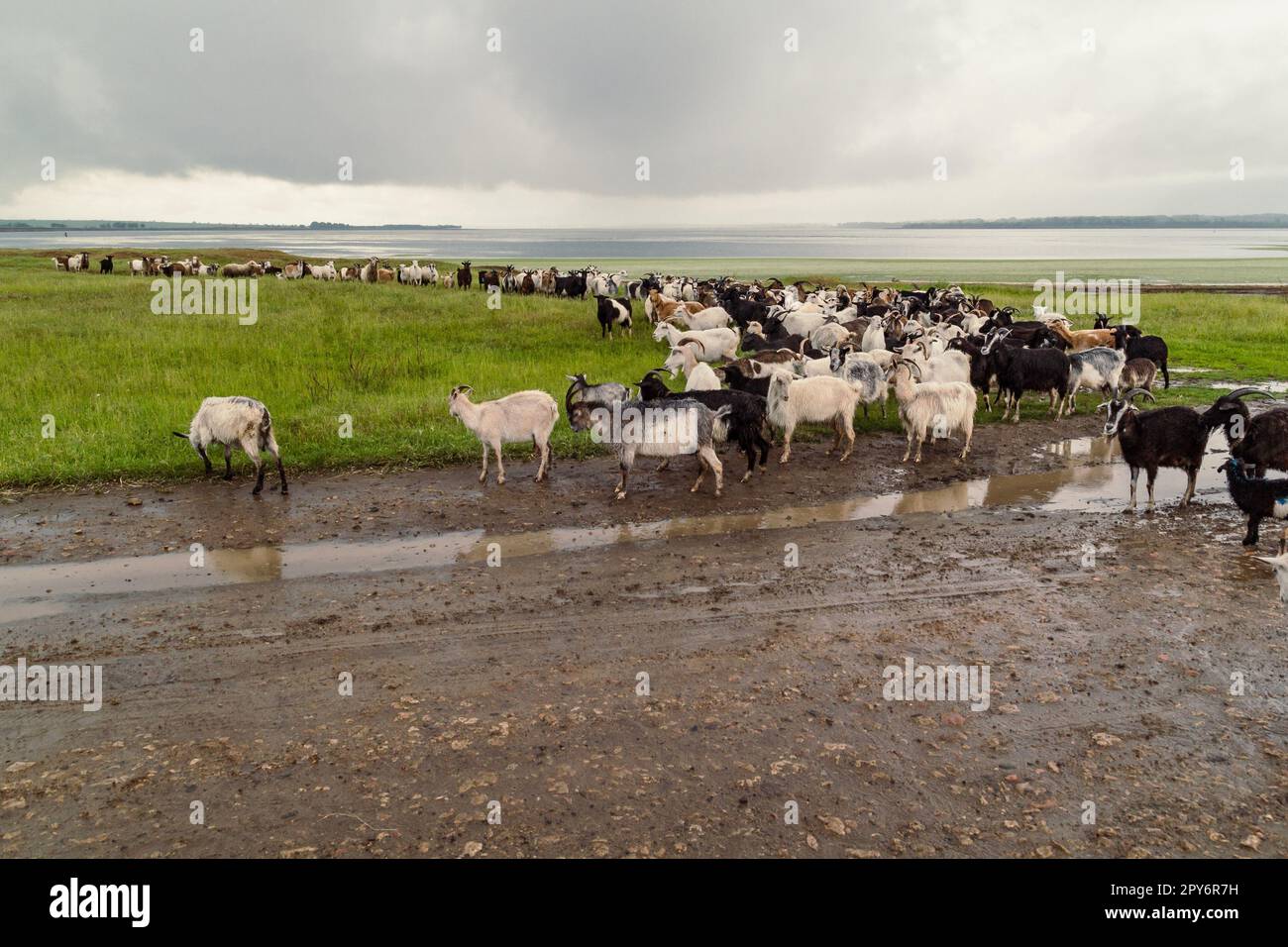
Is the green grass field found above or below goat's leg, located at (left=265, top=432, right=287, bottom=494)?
above

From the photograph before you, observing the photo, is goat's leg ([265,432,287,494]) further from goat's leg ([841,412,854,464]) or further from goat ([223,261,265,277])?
goat ([223,261,265,277])

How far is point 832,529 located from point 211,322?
2050 cm

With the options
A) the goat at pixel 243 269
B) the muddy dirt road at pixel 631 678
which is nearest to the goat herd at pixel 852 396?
the muddy dirt road at pixel 631 678

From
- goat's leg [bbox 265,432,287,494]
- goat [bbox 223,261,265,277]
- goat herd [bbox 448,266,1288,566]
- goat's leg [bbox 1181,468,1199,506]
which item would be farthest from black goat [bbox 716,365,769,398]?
goat [bbox 223,261,265,277]

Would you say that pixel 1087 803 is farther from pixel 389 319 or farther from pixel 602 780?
pixel 389 319

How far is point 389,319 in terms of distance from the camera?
25016 millimetres

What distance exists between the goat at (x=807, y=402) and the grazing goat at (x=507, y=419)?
345cm


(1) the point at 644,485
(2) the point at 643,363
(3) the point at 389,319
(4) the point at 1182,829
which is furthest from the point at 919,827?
(3) the point at 389,319

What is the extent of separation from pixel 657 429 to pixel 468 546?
2.95 meters

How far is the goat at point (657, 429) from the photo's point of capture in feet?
35.2

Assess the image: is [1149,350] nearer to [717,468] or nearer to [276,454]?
[717,468]

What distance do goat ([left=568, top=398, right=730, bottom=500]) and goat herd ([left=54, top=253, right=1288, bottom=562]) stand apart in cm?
2

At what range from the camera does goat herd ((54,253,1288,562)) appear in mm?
10344

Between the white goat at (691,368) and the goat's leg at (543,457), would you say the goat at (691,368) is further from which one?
the goat's leg at (543,457)
